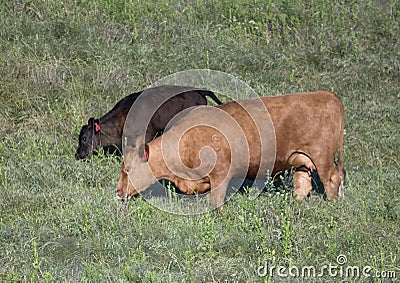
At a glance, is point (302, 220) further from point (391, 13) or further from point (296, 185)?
point (391, 13)

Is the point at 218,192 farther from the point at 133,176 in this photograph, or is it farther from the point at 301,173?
the point at 301,173

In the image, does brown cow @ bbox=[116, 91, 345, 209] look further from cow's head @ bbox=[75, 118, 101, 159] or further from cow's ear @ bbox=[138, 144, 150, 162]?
cow's head @ bbox=[75, 118, 101, 159]

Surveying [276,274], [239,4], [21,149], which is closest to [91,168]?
[21,149]

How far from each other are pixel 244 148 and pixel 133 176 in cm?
122

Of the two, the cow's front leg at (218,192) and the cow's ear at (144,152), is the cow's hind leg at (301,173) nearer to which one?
the cow's front leg at (218,192)

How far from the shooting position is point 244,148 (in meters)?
8.90

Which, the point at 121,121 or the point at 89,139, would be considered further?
the point at 121,121

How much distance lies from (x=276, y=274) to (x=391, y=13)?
7.81m

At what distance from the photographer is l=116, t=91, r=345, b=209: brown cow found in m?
8.84

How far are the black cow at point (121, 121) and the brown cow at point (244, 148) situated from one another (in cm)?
143
